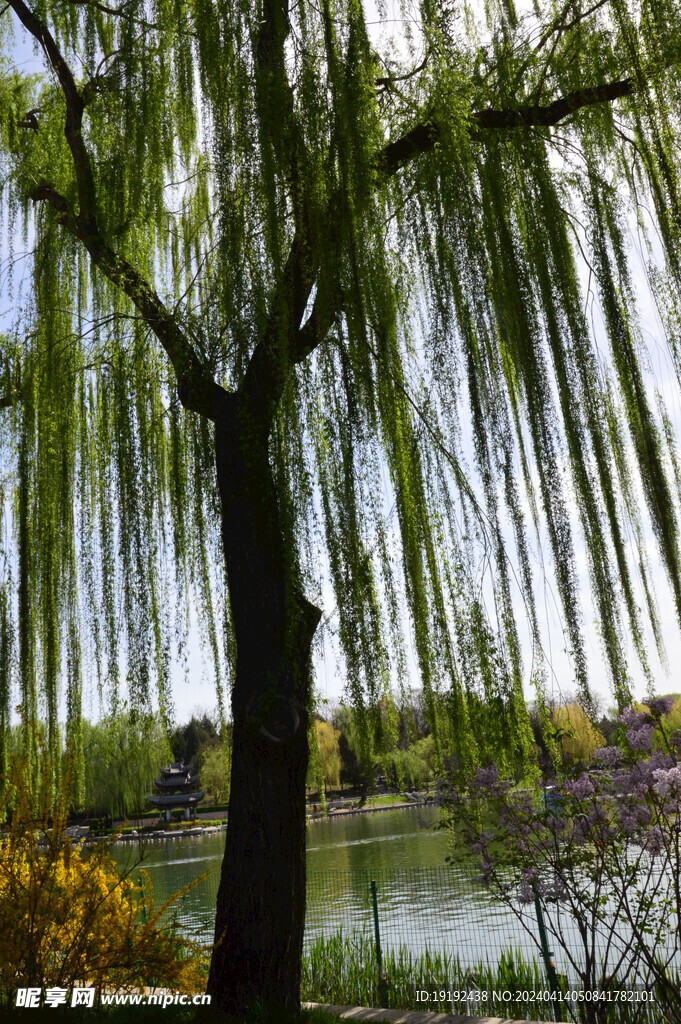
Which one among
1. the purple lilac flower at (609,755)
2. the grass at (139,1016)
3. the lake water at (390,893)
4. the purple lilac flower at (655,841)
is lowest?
the lake water at (390,893)

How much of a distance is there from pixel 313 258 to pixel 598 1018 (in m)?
3.21

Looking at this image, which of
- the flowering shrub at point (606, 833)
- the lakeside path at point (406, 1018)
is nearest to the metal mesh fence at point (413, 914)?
the lakeside path at point (406, 1018)

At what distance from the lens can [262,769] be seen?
3043 millimetres

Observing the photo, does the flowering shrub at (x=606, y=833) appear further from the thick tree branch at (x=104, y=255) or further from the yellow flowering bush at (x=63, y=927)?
the thick tree branch at (x=104, y=255)

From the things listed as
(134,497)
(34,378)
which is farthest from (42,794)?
(34,378)

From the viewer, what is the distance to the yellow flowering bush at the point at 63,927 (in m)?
3.22

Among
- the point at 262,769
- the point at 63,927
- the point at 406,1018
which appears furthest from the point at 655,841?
the point at 63,927

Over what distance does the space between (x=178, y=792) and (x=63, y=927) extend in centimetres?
3596

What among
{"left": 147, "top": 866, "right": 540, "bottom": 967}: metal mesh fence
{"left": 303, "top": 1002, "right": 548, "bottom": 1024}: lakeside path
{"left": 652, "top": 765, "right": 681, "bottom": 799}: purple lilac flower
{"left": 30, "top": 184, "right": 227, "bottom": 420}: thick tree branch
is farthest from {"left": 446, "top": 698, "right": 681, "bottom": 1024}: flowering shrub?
{"left": 30, "top": 184, "right": 227, "bottom": 420}: thick tree branch

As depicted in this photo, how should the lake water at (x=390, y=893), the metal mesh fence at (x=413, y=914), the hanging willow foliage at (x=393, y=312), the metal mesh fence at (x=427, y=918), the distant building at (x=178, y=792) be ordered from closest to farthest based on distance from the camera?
the hanging willow foliage at (x=393, y=312)
the metal mesh fence at (x=427, y=918)
the metal mesh fence at (x=413, y=914)
the lake water at (x=390, y=893)
the distant building at (x=178, y=792)

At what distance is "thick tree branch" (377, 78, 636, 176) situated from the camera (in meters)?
2.68

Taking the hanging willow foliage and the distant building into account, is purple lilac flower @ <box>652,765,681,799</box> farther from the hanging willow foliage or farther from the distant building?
the distant building

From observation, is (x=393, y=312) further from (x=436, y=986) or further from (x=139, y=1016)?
(x=436, y=986)

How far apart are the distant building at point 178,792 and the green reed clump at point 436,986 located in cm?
3204
